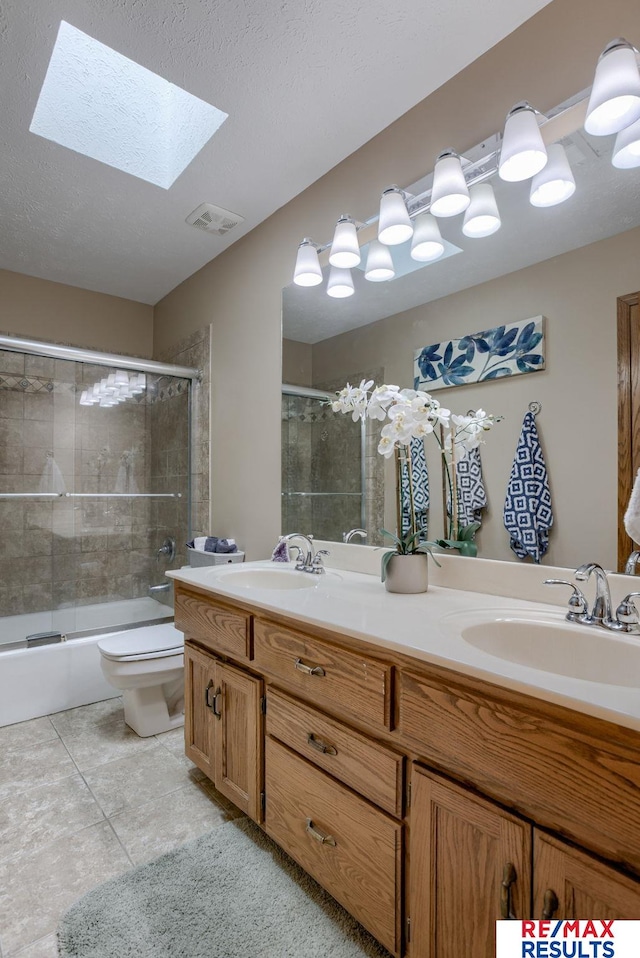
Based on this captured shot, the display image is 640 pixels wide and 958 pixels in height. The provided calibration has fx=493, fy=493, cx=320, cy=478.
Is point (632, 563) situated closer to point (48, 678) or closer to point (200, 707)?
point (200, 707)

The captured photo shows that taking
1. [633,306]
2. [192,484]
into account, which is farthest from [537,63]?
[192,484]

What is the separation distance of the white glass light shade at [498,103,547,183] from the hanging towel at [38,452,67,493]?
278 cm

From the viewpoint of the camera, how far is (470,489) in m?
1.59

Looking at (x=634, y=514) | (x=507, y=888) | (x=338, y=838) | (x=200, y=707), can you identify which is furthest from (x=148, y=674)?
(x=634, y=514)

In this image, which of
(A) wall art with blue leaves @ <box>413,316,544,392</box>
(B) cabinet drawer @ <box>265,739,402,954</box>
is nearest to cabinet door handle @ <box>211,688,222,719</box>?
(B) cabinet drawer @ <box>265,739,402,954</box>

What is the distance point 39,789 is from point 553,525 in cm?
205

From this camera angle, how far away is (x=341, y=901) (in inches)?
47.3

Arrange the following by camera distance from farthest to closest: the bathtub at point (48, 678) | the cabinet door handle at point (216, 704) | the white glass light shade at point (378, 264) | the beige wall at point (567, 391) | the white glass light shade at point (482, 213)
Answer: the bathtub at point (48, 678) < the white glass light shade at point (378, 264) < the cabinet door handle at point (216, 704) < the white glass light shade at point (482, 213) < the beige wall at point (567, 391)

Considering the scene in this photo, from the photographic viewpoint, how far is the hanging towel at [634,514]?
1.19m

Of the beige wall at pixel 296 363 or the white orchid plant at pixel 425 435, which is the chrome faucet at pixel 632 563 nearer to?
the white orchid plant at pixel 425 435

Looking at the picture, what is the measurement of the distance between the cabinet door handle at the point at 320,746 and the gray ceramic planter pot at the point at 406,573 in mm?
481

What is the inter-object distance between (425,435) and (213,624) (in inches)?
38.1

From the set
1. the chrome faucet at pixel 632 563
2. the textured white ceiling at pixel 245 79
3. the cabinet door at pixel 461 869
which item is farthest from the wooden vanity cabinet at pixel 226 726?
the textured white ceiling at pixel 245 79

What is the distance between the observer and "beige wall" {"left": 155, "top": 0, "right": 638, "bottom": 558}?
4.49 feet
